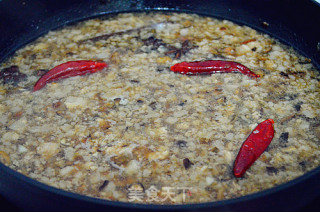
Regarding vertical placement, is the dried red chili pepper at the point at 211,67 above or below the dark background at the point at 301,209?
above

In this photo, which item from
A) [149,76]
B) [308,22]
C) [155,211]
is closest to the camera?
[155,211]

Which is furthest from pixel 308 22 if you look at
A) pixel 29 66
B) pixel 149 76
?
pixel 29 66

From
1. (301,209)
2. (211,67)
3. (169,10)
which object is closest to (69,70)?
(211,67)

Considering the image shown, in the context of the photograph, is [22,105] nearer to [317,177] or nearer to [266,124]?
[266,124]

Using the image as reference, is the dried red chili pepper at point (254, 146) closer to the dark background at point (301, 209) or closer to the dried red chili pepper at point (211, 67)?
the dark background at point (301, 209)

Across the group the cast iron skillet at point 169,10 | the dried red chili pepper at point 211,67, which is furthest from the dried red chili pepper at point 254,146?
the dried red chili pepper at point 211,67

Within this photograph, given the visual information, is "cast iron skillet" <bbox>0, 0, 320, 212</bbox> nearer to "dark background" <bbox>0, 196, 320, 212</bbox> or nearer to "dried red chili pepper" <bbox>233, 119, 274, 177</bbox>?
"dark background" <bbox>0, 196, 320, 212</bbox>

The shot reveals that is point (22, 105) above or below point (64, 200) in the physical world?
above
